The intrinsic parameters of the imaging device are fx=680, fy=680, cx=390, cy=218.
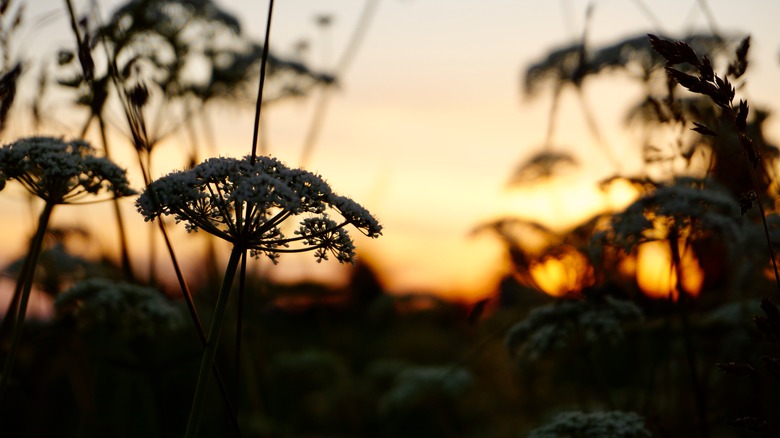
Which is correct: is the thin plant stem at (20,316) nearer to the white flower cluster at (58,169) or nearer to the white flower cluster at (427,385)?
the white flower cluster at (58,169)

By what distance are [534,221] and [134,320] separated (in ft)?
15.3

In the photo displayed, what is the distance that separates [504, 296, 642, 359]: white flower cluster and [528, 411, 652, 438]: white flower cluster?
635mm

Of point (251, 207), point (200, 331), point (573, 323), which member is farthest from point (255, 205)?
point (573, 323)

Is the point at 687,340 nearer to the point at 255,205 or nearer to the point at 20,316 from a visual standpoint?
the point at 255,205

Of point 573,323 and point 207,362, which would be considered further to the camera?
point 573,323

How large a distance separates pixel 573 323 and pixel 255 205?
2.17 meters

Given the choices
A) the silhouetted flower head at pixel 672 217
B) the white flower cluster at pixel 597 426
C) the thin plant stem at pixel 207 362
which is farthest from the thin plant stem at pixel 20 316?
the silhouetted flower head at pixel 672 217

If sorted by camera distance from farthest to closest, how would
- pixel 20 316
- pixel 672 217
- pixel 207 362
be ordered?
pixel 672 217, pixel 20 316, pixel 207 362

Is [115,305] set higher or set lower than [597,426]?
higher

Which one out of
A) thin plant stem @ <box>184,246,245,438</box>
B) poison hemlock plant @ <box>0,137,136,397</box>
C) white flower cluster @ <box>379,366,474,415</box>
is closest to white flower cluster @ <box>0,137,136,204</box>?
poison hemlock plant @ <box>0,137,136,397</box>

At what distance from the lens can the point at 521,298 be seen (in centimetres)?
917

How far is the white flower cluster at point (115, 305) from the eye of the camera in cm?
411

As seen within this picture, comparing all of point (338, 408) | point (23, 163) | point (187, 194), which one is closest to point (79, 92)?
point (23, 163)

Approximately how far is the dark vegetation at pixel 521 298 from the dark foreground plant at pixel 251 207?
0.02 meters
